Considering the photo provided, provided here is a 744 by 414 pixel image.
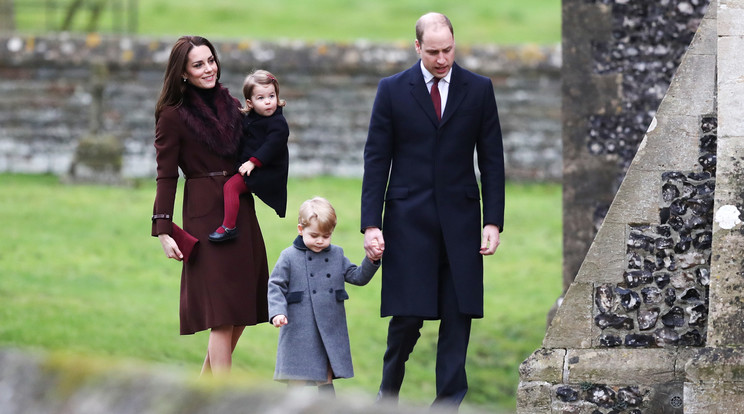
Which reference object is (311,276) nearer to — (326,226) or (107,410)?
(326,226)

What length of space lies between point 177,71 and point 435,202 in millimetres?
1317

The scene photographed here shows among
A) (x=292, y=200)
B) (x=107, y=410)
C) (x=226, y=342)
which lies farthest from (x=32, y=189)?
(x=107, y=410)

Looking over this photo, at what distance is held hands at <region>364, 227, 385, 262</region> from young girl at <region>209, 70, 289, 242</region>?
0.49 m

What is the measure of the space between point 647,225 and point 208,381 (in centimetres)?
339

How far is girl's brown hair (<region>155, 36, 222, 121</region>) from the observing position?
6.27 m

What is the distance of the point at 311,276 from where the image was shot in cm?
625

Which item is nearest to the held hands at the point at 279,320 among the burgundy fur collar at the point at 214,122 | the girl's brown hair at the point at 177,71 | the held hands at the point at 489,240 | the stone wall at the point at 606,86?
the burgundy fur collar at the point at 214,122

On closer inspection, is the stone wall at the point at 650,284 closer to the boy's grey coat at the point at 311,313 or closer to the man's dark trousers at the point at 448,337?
the man's dark trousers at the point at 448,337

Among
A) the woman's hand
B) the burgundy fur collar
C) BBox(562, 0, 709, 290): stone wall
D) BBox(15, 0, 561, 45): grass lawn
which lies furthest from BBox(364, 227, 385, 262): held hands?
BBox(15, 0, 561, 45): grass lawn

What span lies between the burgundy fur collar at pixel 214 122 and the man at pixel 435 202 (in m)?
0.62

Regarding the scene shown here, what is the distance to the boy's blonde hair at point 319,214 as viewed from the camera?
6.17 meters

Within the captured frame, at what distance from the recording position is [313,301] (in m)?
6.25

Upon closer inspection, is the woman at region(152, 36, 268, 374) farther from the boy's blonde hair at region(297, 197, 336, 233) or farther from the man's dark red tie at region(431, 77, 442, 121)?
the man's dark red tie at region(431, 77, 442, 121)

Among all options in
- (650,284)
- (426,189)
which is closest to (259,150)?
(426,189)
